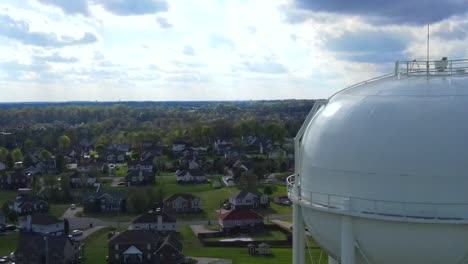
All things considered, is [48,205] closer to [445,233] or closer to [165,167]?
[165,167]

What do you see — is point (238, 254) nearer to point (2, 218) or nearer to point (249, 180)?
point (2, 218)

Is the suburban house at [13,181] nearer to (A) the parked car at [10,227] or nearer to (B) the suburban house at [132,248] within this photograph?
(A) the parked car at [10,227]

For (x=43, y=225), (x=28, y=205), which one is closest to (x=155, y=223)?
(x=43, y=225)

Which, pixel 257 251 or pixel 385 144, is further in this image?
pixel 257 251

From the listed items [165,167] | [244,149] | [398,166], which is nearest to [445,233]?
[398,166]

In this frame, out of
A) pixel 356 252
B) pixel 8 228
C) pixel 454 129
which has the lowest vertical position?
pixel 8 228

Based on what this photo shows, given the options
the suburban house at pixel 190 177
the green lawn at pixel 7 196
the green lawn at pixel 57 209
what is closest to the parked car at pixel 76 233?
the green lawn at pixel 57 209
